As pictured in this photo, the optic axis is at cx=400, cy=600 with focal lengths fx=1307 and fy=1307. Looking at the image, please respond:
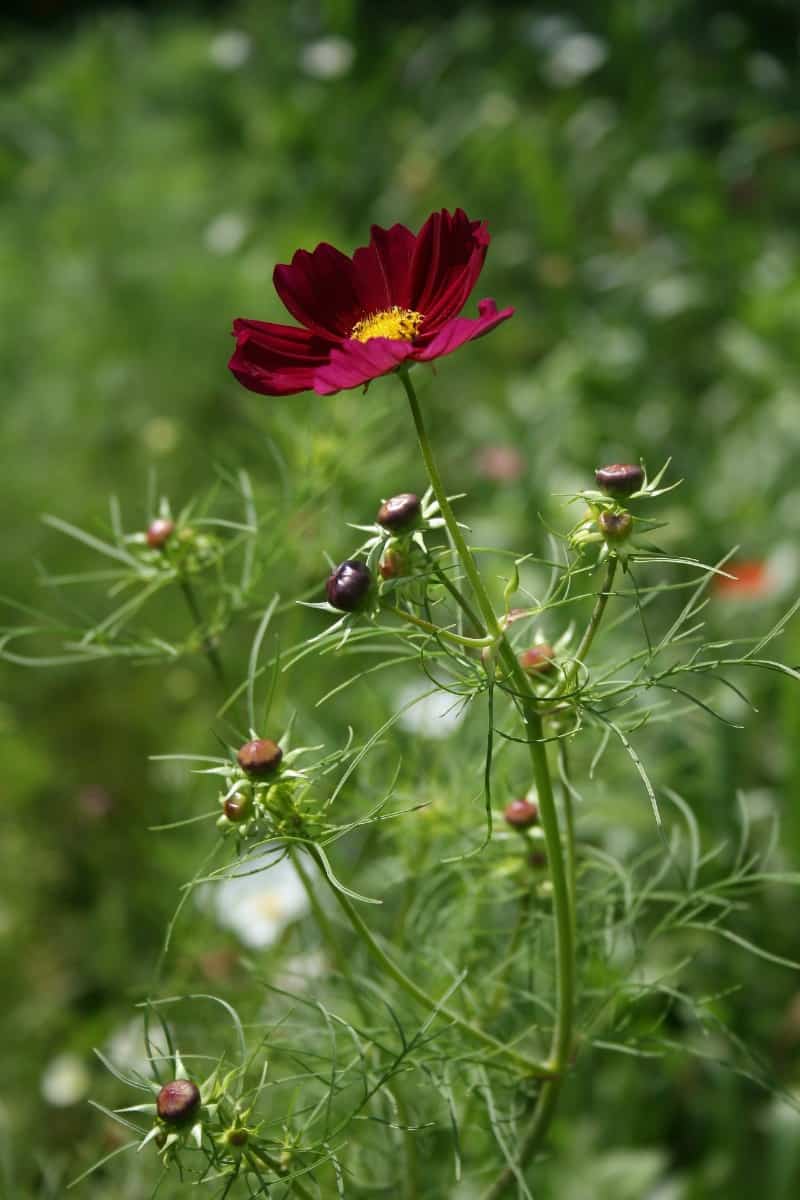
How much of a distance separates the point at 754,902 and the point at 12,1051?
27.3 inches

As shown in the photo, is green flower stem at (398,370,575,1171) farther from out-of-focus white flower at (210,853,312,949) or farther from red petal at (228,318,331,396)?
out-of-focus white flower at (210,853,312,949)

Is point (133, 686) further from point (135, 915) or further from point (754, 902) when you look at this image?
point (754, 902)

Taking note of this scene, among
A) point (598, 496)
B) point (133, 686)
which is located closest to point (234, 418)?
point (133, 686)

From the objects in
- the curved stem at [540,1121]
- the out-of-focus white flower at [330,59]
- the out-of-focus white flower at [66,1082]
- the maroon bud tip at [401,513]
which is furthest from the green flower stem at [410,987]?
the out-of-focus white flower at [330,59]

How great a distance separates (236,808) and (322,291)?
0.19 metres

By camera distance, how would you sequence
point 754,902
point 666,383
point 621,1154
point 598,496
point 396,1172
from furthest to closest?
point 666,383 → point 754,902 → point 621,1154 → point 396,1172 → point 598,496

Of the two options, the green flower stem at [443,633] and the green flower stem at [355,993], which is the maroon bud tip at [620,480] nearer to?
the green flower stem at [443,633]

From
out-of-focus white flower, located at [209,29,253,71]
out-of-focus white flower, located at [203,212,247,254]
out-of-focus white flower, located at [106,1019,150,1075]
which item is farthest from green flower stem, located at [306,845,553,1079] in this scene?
out-of-focus white flower, located at [209,29,253,71]

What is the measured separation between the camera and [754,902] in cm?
115

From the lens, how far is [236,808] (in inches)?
17.5

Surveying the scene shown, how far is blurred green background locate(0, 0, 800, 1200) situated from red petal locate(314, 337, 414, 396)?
0.23m

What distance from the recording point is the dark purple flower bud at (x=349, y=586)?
41 cm

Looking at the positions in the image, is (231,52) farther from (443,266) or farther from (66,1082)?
(443,266)

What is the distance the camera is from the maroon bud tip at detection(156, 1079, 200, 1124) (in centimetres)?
44
